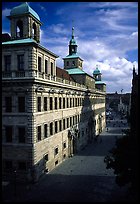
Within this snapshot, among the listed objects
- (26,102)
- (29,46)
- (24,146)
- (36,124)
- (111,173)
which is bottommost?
(111,173)

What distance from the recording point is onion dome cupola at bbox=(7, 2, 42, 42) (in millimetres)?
33438

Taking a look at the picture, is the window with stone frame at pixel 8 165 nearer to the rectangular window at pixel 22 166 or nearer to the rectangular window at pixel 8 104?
the rectangular window at pixel 22 166

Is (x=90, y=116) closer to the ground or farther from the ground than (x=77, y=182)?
farther from the ground

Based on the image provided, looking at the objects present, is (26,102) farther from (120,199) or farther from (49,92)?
(120,199)

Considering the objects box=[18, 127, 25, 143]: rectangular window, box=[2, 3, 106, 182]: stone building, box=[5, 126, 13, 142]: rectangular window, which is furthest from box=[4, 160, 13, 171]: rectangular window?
box=[18, 127, 25, 143]: rectangular window

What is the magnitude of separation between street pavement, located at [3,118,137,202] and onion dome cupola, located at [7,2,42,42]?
61.6 ft

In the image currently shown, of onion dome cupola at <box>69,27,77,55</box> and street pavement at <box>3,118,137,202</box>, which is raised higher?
onion dome cupola at <box>69,27,77,55</box>

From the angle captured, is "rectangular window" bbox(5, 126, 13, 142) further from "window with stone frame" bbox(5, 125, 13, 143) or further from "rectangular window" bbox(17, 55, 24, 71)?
"rectangular window" bbox(17, 55, 24, 71)

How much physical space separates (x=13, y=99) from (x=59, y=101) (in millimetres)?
10467

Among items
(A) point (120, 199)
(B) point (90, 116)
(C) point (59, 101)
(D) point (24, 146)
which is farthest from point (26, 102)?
(B) point (90, 116)

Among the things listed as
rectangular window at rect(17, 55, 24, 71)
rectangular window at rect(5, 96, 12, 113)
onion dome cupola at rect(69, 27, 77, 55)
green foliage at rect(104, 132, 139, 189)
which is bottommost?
green foliage at rect(104, 132, 139, 189)

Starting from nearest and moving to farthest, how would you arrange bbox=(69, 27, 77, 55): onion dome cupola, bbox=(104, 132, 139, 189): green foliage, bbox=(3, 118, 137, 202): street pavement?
bbox=(104, 132, 139, 189): green foliage, bbox=(3, 118, 137, 202): street pavement, bbox=(69, 27, 77, 55): onion dome cupola

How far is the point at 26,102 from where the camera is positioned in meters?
30.4

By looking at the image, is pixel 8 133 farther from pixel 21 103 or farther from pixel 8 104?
pixel 21 103
